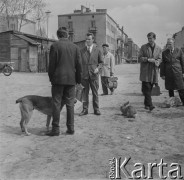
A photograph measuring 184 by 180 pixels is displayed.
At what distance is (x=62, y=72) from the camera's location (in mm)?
6238

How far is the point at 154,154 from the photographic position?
16.8 ft

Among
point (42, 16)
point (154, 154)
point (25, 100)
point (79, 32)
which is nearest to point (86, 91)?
point (25, 100)

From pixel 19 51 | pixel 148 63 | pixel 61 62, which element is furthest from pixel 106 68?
pixel 19 51

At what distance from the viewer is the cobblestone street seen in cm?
443

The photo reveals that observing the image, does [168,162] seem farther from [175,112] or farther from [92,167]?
[175,112]

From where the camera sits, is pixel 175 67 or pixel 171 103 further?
pixel 171 103

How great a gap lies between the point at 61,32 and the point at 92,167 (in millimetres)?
2764

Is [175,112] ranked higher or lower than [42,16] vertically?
lower

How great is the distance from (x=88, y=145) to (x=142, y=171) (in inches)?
61.8

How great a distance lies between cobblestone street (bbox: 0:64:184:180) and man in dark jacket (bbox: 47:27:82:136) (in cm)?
41

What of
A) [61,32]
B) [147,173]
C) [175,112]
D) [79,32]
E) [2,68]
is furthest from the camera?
[79,32]

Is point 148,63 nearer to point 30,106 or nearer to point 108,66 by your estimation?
point 30,106

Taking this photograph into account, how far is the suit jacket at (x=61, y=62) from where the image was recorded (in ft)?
20.4

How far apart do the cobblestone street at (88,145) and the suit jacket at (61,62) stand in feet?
3.40
